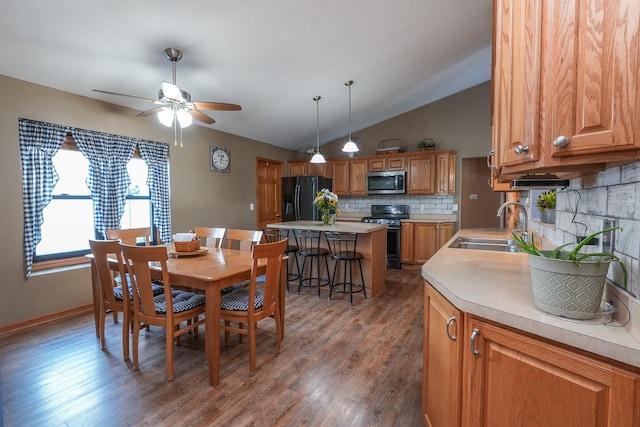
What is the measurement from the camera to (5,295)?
274cm

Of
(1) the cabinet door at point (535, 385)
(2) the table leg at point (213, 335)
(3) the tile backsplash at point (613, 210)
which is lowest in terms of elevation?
(2) the table leg at point (213, 335)

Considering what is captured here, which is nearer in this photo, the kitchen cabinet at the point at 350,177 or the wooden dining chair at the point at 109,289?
the wooden dining chair at the point at 109,289

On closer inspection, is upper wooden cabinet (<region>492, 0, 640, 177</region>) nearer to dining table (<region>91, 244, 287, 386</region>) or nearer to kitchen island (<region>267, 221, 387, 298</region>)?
dining table (<region>91, 244, 287, 386</region>)

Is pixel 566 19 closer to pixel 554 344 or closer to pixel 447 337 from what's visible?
pixel 554 344

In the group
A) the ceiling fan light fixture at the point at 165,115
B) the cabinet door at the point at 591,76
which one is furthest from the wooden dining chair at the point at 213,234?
the cabinet door at the point at 591,76

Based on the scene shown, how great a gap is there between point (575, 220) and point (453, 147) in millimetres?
4415

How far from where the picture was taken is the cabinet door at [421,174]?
530 cm

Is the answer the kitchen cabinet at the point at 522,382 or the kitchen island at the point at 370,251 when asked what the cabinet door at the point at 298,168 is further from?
the kitchen cabinet at the point at 522,382

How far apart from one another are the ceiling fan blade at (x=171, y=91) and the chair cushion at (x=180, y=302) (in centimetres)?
156

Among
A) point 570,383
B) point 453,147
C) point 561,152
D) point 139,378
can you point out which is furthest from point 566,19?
point 453,147

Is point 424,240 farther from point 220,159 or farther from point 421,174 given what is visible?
point 220,159

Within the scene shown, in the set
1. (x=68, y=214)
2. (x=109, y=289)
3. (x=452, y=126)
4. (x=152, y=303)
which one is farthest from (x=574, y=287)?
(x=452, y=126)

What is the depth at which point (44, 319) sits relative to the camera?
2977 mm

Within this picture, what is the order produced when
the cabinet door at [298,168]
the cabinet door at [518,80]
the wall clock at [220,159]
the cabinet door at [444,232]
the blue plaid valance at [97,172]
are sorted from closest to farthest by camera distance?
1. the cabinet door at [518,80]
2. the blue plaid valance at [97,172]
3. the wall clock at [220,159]
4. the cabinet door at [444,232]
5. the cabinet door at [298,168]
